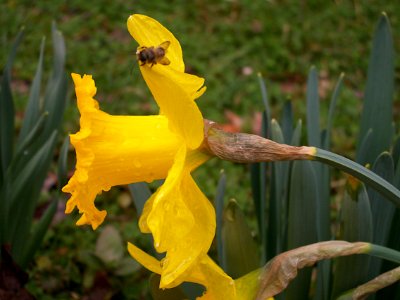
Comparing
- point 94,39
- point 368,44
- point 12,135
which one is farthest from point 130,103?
point 368,44

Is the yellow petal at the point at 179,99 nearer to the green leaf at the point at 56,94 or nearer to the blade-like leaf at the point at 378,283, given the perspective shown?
the blade-like leaf at the point at 378,283

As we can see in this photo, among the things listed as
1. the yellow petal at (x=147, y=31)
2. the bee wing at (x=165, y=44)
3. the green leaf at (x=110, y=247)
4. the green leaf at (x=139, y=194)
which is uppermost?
the bee wing at (x=165, y=44)

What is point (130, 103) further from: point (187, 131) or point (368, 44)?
point (187, 131)

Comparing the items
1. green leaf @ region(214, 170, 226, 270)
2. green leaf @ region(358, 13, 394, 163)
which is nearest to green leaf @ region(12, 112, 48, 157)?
green leaf @ region(214, 170, 226, 270)

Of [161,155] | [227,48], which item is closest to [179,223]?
[161,155]

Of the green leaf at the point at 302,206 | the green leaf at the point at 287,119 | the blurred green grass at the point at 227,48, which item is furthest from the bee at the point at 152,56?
the blurred green grass at the point at 227,48

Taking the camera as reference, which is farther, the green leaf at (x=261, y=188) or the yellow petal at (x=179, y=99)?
the green leaf at (x=261, y=188)

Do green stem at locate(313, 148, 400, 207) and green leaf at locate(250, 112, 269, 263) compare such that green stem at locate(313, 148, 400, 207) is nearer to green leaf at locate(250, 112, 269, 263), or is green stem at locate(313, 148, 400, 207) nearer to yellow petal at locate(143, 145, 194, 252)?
yellow petal at locate(143, 145, 194, 252)

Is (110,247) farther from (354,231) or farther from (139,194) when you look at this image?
(354,231)
